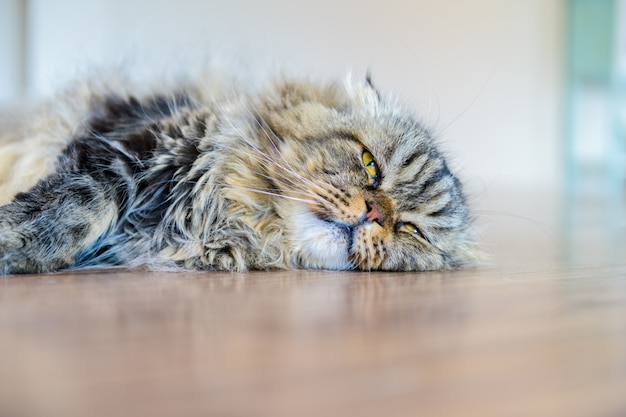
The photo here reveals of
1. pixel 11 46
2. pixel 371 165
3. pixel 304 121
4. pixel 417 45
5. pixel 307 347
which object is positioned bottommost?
pixel 307 347

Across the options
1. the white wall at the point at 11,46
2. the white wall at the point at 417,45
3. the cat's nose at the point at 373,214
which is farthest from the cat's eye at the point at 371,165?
the white wall at the point at 11,46

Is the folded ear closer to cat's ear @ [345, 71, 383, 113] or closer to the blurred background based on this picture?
cat's ear @ [345, 71, 383, 113]

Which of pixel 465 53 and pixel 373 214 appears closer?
pixel 373 214

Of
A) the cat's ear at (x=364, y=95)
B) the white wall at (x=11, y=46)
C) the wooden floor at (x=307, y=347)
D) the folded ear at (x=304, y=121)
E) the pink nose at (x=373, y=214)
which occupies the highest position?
the white wall at (x=11, y=46)

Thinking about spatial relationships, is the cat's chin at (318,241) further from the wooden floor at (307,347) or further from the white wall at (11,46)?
the white wall at (11,46)

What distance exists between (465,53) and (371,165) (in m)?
6.31

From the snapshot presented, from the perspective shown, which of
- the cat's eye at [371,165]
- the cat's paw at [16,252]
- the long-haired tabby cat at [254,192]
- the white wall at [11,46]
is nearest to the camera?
the cat's paw at [16,252]

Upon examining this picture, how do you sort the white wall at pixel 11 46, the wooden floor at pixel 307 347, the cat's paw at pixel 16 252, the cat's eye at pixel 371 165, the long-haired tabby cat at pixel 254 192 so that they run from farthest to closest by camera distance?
the white wall at pixel 11 46
the cat's eye at pixel 371 165
the long-haired tabby cat at pixel 254 192
the cat's paw at pixel 16 252
the wooden floor at pixel 307 347

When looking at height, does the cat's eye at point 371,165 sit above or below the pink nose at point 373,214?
above

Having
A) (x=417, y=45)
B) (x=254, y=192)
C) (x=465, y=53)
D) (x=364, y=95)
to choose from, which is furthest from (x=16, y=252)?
(x=465, y=53)

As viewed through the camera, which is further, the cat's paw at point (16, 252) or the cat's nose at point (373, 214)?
the cat's nose at point (373, 214)

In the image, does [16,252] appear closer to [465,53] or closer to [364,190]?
[364,190]

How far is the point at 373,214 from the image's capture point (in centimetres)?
153

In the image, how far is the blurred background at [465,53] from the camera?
542 cm
